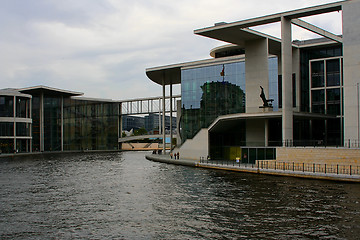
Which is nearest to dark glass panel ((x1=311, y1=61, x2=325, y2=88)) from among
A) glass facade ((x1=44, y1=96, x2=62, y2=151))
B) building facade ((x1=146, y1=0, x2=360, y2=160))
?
building facade ((x1=146, y1=0, x2=360, y2=160))

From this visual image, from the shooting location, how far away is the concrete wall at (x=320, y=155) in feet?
111

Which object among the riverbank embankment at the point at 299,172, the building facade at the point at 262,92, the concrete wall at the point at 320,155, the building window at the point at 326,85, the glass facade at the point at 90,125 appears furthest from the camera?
the glass facade at the point at 90,125

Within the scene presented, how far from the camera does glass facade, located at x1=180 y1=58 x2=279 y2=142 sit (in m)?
53.6

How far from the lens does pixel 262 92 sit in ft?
152

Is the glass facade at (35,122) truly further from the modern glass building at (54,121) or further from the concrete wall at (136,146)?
the concrete wall at (136,146)

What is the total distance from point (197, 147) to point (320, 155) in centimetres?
2236

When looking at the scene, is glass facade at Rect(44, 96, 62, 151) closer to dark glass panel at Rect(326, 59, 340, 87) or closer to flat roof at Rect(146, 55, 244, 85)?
flat roof at Rect(146, 55, 244, 85)

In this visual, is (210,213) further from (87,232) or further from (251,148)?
(251,148)

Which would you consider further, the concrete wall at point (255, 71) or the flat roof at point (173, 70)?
the flat roof at point (173, 70)

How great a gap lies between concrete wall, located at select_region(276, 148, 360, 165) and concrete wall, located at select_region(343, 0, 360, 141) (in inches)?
154

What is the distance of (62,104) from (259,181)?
7886 centimetres

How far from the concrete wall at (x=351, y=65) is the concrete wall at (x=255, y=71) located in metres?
12.0

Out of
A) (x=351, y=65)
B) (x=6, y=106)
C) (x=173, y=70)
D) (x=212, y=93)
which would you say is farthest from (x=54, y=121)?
(x=351, y=65)

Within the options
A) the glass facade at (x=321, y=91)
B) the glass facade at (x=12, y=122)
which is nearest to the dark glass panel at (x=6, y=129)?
the glass facade at (x=12, y=122)
